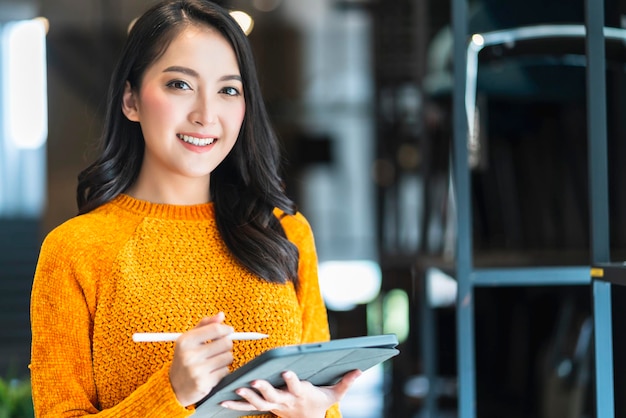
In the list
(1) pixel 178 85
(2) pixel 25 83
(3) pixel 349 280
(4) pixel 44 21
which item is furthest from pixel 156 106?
(3) pixel 349 280

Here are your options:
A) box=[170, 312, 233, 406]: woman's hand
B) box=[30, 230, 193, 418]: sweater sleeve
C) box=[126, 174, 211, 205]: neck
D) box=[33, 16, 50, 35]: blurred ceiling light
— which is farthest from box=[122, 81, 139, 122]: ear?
box=[33, 16, 50, 35]: blurred ceiling light

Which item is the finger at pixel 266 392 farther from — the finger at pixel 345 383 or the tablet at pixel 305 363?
the finger at pixel 345 383

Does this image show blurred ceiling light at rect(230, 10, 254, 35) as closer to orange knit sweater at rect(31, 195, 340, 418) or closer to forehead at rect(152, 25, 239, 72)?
forehead at rect(152, 25, 239, 72)

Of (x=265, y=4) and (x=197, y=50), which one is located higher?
(x=265, y=4)

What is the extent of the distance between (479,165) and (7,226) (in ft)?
21.9

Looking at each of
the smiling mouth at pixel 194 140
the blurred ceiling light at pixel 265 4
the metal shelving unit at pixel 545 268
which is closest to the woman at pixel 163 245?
the smiling mouth at pixel 194 140

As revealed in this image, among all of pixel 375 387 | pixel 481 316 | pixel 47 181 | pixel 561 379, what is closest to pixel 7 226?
pixel 47 181

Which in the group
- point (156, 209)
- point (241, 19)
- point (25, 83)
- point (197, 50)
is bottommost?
point (156, 209)

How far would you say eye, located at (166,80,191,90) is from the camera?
137 centimetres

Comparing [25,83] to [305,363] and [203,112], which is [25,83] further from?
[305,363]

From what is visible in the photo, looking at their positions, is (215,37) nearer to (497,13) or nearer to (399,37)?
(497,13)

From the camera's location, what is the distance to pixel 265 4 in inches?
508

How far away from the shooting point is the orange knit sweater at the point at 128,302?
4.33ft

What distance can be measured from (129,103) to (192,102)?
0.14 m
